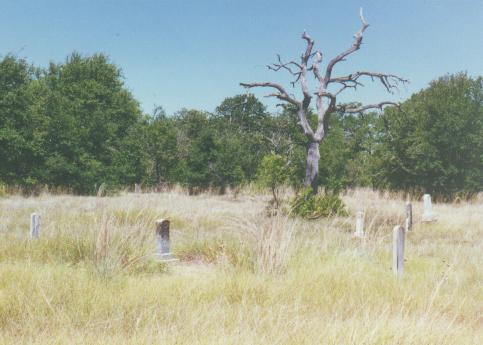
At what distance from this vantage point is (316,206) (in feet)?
51.3

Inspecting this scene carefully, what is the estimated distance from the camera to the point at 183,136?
30.8 metres

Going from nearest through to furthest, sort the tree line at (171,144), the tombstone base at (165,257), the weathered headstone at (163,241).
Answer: the tombstone base at (165,257) → the weathered headstone at (163,241) → the tree line at (171,144)

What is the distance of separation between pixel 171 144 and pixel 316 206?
1521 cm

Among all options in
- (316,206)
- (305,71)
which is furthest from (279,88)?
(316,206)

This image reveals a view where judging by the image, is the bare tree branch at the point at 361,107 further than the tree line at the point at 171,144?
No

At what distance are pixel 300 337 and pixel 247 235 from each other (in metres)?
3.48

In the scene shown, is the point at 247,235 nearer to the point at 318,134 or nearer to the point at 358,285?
the point at 358,285

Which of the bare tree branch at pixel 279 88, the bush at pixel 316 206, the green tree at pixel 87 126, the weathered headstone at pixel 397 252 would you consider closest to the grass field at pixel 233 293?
the weathered headstone at pixel 397 252

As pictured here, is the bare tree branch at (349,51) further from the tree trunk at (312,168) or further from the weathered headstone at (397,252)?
the weathered headstone at (397,252)

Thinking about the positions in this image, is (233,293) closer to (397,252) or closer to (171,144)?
(397,252)

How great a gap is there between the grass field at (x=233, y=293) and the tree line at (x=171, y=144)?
13.2 metres

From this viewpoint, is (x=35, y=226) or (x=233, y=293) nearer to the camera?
(x=233, y=293)

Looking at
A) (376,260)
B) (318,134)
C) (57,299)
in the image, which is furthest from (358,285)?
(318,134)

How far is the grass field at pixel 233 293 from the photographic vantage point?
3.74 metres
